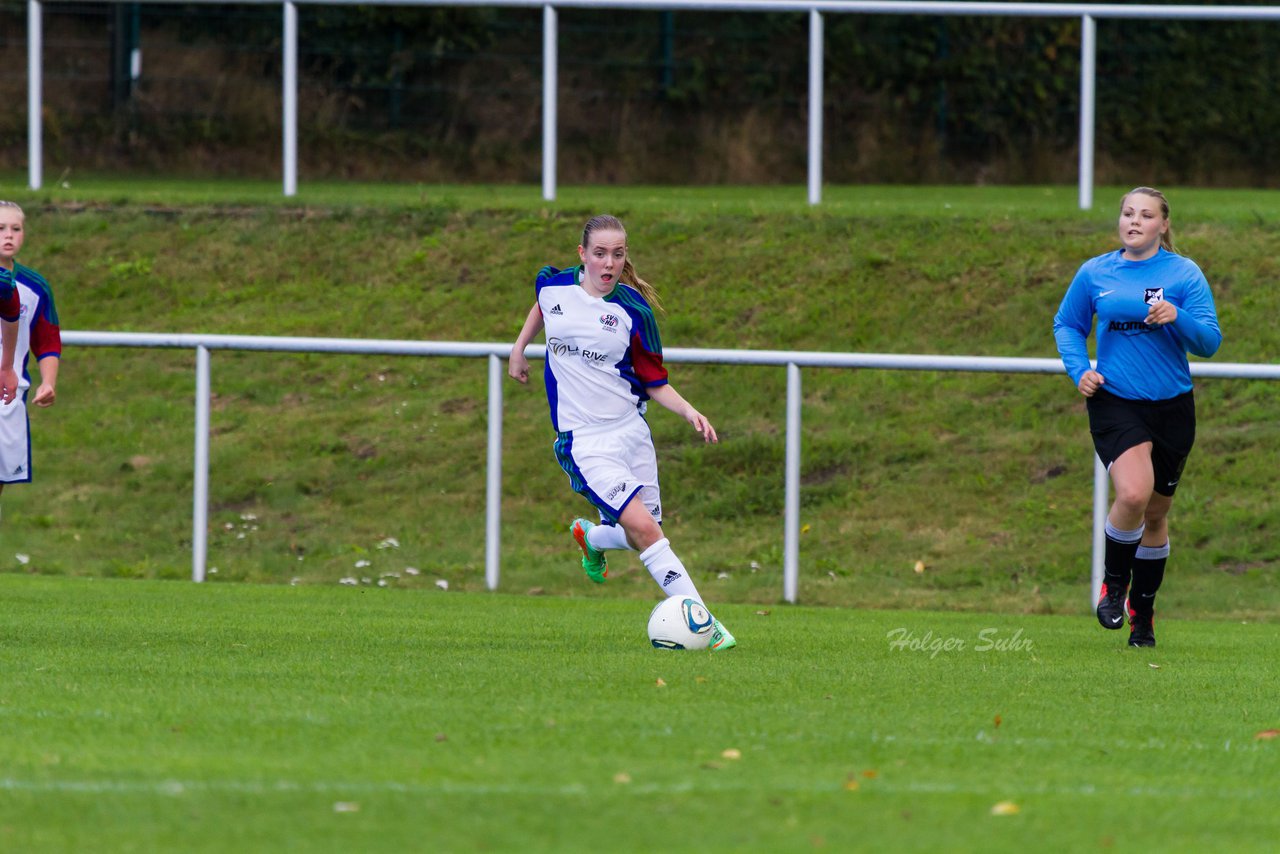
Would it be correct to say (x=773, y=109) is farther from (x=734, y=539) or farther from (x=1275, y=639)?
(x=1275, y=639)

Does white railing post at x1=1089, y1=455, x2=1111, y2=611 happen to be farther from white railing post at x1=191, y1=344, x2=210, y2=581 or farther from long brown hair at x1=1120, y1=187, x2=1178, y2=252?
white railing post at x1=191, y1=344, x2=210, y2=581

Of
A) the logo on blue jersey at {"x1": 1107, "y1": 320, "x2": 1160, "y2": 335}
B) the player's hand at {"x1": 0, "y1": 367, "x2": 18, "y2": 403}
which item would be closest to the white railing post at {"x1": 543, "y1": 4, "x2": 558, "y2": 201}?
the player's hand at {"x1": 0, "y1": 367, "x2": 18, "y2": 403}

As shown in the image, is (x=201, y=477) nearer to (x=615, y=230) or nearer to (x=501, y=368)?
(x=501, y=368)

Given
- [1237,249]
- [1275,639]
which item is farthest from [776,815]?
[1237,249]

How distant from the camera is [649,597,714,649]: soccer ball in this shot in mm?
7656

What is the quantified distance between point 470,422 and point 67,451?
2779mm

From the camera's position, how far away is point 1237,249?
1420 centimetres

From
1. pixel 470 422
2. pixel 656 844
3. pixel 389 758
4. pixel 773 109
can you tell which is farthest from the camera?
pixel 773 109

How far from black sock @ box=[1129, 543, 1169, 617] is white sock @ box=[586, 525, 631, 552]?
2.23 meters

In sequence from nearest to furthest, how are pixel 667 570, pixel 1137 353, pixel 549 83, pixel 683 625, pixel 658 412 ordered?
1. pixel 683 625
2. pixel 667 570
3. pixel 1137 353
4. pixel 658 412
5. pixel 549 83

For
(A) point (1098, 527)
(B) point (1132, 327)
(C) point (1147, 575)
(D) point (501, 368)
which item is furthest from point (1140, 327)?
(D) point (501, 368)

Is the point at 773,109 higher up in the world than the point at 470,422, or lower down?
higher up

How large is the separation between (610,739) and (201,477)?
6504mm

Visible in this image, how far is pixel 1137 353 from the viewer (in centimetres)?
801
